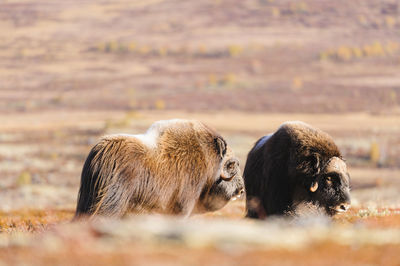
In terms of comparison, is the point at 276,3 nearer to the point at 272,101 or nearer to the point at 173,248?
the point at 272,101

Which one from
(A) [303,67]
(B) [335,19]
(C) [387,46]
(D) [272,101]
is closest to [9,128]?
(D) [272,101]

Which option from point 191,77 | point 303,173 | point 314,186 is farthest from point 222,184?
point 191,77

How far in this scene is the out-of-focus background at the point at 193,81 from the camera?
3894 cm

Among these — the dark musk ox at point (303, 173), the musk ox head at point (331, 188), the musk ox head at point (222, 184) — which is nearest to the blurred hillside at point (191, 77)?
the musk ox head at point (222, 184)

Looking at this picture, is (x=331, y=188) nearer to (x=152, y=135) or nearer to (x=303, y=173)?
(x=303, y=173)

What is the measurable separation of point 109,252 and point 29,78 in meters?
101

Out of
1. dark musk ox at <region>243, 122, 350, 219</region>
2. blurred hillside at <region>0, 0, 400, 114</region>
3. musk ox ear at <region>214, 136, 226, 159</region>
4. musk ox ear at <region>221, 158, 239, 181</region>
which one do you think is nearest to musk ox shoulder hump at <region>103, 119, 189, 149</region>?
musk ox ear at <region>214, 136, 226, 159</region>

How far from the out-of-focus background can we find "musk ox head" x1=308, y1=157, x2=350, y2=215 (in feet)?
0.70

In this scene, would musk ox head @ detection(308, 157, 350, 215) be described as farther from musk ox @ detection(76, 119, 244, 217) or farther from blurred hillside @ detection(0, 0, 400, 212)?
blurred hillside @ detection(0, 0, 400, 212)

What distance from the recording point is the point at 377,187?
34.8 meters

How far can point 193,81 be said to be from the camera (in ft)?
307

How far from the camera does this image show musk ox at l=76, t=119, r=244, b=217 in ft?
21.0

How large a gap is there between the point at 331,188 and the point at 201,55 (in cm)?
10732

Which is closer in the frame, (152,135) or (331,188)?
(152,135)
